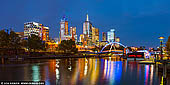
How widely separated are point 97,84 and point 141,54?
71.4 meters

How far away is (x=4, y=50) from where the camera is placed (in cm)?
7606

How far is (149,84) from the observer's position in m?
16.9

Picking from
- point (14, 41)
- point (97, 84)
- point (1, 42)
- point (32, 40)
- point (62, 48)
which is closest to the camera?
point (97, 84)

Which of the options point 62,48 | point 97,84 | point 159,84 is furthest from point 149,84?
point 62,48

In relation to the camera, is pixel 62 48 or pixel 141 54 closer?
pixel 141 54

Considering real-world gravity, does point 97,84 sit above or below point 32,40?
below

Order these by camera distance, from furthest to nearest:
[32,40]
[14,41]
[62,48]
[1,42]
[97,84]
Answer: [62,48] < [32,40] < [14,41] < [1,42] < [97,84]

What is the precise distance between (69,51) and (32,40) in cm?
4316

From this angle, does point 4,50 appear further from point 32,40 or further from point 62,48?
point 62,48

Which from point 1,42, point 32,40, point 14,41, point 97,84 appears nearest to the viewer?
point 97,84

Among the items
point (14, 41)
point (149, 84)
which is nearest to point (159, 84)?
point (149, 84)

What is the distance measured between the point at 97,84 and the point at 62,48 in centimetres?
11674

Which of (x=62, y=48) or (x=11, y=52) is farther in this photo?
(x=62, y=48)

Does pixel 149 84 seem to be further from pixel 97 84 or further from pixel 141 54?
pixel 141 54
